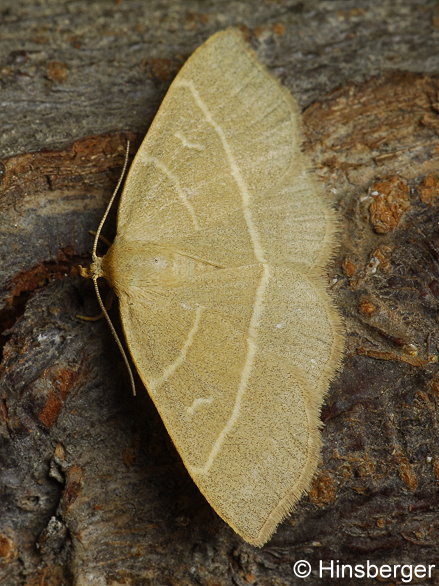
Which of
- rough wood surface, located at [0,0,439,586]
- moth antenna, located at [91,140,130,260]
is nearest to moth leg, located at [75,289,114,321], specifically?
rough wood surface, located at [0,0,439,586]

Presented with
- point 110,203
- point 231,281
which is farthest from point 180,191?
point 231,281

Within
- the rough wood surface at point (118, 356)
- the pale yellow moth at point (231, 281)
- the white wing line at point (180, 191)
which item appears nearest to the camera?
the rough wood surface at point (118, 356)

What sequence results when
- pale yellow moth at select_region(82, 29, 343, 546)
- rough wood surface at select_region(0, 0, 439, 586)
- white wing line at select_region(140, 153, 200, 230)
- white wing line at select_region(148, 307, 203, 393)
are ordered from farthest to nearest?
white wing line at select_region(140, 153, 200, 230) → white wing line at select_region(148, 307, 203, 393) → pale yellow moth at select_region(82, 29, 343, 546) → rough wood surface at select_region(0, 0, 439, 586)

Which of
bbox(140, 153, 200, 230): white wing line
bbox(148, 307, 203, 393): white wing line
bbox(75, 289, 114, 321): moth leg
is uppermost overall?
bbox(140, 153, 200, 230): white wing line

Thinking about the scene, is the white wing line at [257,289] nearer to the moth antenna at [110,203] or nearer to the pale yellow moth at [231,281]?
the pale yellow moth at [231,281]

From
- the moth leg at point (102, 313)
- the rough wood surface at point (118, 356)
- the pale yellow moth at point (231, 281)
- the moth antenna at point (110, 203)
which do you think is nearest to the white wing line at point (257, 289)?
the pale yellow moth at point (231, 281)

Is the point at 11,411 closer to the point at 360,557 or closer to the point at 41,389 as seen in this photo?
the point at 41,389

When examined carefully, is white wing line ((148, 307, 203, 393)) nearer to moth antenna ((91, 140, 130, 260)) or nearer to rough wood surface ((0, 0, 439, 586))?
rough wood surface ((0, 0, 439, 586))
